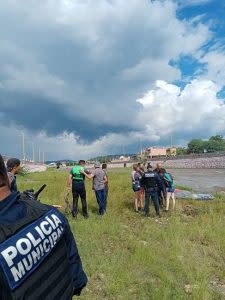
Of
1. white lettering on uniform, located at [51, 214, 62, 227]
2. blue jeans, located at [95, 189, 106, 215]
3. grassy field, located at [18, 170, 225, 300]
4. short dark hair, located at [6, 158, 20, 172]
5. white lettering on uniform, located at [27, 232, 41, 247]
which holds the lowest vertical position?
grassy field, located at [18, 170, 225, 300]

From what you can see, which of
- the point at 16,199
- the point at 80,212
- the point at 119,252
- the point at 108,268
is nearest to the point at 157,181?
the point at 80,212

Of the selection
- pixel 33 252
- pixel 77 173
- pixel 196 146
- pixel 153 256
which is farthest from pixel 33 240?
pixel 196 146

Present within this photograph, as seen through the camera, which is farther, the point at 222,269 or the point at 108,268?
the point at 222,269

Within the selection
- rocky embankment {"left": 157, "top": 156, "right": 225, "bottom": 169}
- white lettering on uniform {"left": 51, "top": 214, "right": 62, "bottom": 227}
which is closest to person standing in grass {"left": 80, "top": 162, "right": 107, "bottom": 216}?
white lettering on uniform {"left": 51, "top": 214, "right": 62, "bottom": 227}

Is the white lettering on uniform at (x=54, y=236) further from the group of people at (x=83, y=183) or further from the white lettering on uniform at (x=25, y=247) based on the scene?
the group of people at (x=83, y=183)

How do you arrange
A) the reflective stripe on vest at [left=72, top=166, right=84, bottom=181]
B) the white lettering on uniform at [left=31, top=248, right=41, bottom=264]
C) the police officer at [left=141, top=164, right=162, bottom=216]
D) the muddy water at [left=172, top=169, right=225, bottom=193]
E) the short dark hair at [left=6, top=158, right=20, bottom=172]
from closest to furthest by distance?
1. the white lettering on uniform at [left=31, top=248, right=41, bottom=264]
2. the short dark hair at [left=6, top=158, right=20, bottom=172]
3. the reflective stripe on vest at [left=72, top=166, right=84, bottom=181]
4. the police officer at [left=141, top=164, right=162, bottom=216]
5. the muddy water at [left=172, top=169, right=225, bottom=193]

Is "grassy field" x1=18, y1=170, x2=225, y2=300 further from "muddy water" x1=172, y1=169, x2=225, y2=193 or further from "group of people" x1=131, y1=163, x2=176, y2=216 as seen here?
"muddy water" x1=172, y1=169, x2=225, y2=193

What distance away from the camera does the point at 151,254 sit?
22.5ft

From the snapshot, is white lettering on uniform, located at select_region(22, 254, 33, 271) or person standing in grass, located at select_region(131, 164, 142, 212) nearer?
white lettering on uniform, located at select_region(22, 254, 33, 271)

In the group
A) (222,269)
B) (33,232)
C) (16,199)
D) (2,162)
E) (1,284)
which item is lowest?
(222,269)

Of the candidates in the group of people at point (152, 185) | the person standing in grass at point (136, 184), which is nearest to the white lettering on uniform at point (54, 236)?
the group of people at point (152, 185)

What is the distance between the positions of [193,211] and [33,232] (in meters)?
11.7

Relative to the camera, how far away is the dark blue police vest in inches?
53.1

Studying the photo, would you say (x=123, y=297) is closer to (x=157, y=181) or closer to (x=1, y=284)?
(x=1, y=284)
